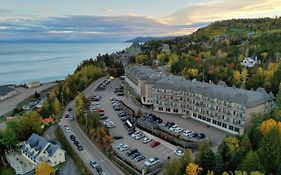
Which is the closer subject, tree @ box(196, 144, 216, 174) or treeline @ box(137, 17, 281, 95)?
tree @ box(196, 144, 216, 174)

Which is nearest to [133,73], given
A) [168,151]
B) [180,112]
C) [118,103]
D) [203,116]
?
[118,103]

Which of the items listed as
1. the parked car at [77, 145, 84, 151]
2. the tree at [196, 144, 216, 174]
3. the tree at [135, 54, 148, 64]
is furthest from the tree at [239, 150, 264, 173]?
the tree at [135, 54, 148, 64]

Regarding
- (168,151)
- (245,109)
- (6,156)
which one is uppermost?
(245,109)

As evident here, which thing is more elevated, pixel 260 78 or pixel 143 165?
pixel 260 78

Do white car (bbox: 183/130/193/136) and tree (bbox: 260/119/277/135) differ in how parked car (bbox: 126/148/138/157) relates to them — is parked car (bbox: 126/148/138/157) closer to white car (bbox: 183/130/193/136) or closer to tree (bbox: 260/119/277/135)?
white car (bbox: 183/130/193/136)

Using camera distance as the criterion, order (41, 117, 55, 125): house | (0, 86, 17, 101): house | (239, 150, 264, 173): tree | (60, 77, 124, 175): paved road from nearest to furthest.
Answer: (239, 150, 264, 173): tree → (60, 77, 124, 175): paved road → (41, 117, 55, 125): house → (0, 86, 17, 101): house

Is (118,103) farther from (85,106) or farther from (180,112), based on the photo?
(180,112)

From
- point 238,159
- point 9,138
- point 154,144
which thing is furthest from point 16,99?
point 238,159
